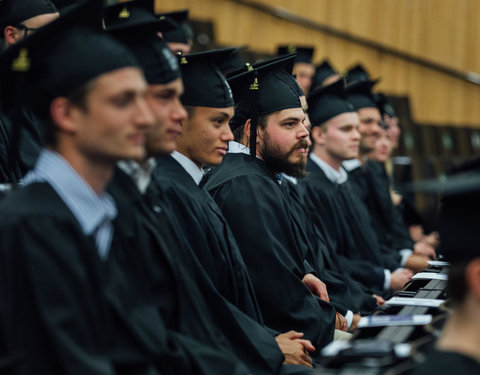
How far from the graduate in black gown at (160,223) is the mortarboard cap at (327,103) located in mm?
2836

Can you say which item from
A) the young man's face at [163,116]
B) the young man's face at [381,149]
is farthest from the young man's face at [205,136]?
the young man's face at [381,149]

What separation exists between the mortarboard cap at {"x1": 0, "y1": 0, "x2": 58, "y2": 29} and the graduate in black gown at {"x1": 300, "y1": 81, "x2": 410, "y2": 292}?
7.15ft

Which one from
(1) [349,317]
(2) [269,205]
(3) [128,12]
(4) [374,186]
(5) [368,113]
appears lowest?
(4) [374,186]

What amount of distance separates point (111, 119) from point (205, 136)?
131cm

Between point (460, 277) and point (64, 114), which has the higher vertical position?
point (64, 114)

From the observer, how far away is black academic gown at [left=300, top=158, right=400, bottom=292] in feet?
16.5

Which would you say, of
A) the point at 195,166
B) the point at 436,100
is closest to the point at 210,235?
the point at 195,166

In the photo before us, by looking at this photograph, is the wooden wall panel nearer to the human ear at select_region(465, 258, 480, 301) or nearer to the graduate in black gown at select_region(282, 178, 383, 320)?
the graduate in black gown at select_region(282, 178, 383, 320)

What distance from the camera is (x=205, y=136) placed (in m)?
3.34

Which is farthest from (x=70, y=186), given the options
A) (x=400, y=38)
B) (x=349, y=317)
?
(x=400, y=38)

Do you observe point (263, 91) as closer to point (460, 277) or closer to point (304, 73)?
point (460, 277)

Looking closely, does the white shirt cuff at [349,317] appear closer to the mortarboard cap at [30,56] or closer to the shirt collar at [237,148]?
the shirt collar at [237,148]

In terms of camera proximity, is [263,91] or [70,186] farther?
[263,91]

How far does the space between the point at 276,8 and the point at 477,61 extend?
363 centimetres
